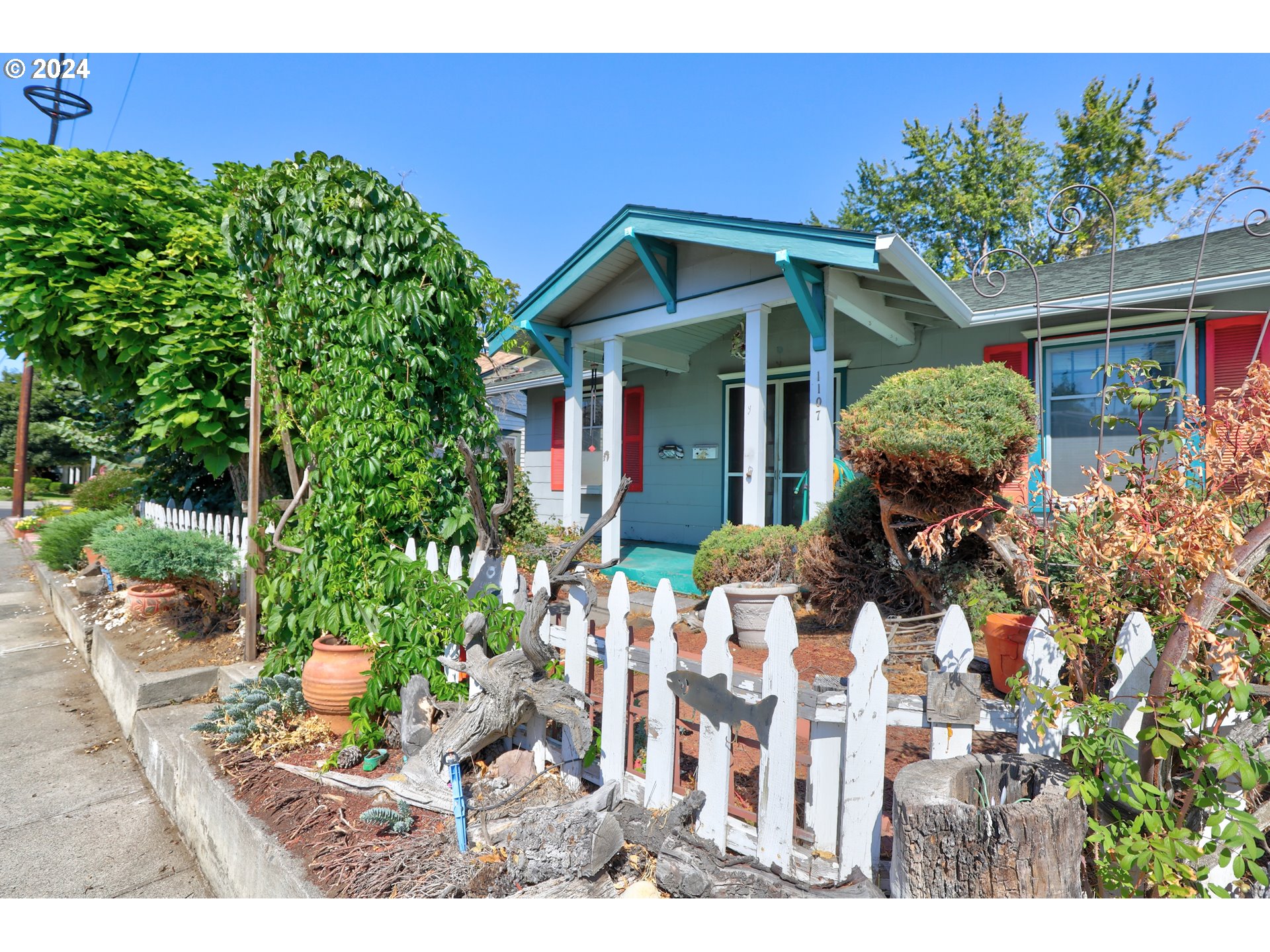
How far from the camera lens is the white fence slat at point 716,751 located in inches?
78.0

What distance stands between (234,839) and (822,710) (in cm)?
214

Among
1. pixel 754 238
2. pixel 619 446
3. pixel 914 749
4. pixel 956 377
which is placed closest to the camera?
pixel 914 749

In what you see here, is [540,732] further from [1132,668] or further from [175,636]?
[175,636]

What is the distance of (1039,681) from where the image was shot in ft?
5.42

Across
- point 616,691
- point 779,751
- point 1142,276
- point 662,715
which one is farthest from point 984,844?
point 1142,276

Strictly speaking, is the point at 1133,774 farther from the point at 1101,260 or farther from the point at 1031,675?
the point at 1101,260

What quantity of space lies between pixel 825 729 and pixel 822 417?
3768mm

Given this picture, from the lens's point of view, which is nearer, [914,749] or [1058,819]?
[1058,819]

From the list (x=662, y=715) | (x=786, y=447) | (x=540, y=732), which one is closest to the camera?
(x=662, y=715)

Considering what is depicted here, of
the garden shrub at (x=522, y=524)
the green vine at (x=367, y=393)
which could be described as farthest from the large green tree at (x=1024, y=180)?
the green vine at (x=367, y=393)

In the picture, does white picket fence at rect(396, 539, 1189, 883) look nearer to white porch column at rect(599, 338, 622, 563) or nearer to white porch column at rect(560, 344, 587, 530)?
white porch column at rect(599, 338, 622, 563)

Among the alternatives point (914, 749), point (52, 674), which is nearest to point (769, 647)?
point (914, 749)

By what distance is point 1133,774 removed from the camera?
1399 mm

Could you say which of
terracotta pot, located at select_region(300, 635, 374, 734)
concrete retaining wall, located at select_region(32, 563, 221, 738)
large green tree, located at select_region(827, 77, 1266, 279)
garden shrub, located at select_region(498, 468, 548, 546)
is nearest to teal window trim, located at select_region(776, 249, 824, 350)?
garden shrub, located at select_region(498, 468, 548, 546)
